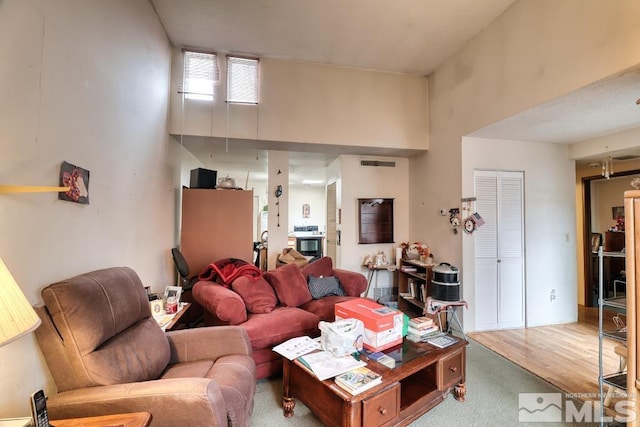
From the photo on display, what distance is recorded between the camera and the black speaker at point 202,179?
3.77 meters

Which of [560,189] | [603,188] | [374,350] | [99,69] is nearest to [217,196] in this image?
[99,69]

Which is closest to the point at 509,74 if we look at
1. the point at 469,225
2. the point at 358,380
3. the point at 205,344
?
the point at 469,225

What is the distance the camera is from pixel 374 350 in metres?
1.94

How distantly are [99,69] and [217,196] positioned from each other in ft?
6.56

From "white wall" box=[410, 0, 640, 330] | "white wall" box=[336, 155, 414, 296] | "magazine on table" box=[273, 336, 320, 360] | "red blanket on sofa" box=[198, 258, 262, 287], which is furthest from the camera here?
"white wall" box=[336, 155, 414, 296]

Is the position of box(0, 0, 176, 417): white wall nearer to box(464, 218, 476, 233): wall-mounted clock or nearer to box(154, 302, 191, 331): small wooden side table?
box(154, 302, 191, 331): small wooden side table

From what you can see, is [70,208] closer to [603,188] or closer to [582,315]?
[582,315]

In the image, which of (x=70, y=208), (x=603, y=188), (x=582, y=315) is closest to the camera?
(x=70, y=208)

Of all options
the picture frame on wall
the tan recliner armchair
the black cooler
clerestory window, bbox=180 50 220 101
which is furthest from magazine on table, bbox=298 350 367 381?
the picture frame on wall

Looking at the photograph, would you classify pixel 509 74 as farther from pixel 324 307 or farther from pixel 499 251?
pixel 324 307

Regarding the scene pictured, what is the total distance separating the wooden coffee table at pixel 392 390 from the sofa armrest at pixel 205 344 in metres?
0.36

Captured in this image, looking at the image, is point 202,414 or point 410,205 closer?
point 202,414

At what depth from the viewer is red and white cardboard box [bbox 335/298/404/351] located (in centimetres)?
195

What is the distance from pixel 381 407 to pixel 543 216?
141 inches
